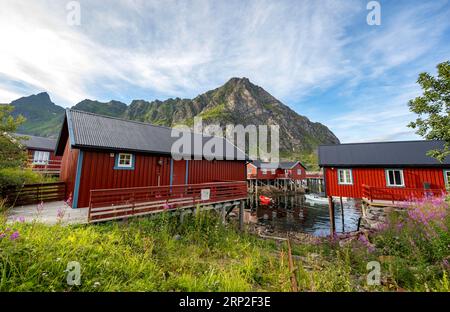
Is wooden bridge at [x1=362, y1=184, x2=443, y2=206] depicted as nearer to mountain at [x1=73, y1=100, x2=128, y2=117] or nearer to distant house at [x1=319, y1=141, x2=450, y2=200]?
distant house at [x1=319, y1=141, x2=450, y2=200]

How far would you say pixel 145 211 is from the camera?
8.26m

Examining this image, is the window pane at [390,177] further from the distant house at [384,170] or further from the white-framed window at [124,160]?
the white-framed window at [124,160]

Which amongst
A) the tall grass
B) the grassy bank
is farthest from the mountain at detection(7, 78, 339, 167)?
the tall grass

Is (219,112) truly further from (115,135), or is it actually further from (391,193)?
(391,193)

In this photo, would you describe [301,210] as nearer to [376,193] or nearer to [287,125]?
[376,193]

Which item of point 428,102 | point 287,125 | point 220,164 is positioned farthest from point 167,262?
point 287,125

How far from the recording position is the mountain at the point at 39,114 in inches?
4134

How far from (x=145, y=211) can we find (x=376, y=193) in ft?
57.5

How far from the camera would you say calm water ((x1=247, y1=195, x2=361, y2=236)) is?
20.7 metres

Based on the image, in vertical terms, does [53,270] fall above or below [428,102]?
below

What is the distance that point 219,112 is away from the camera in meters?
110

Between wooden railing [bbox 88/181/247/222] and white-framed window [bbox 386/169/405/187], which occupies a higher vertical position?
white-framed window [bbox 386/169/405/187]

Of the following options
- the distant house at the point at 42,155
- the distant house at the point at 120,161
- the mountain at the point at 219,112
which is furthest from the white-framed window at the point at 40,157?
the mountain at the point at 219,112

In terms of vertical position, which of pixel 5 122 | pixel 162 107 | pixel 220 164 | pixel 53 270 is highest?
pixel 162 107
